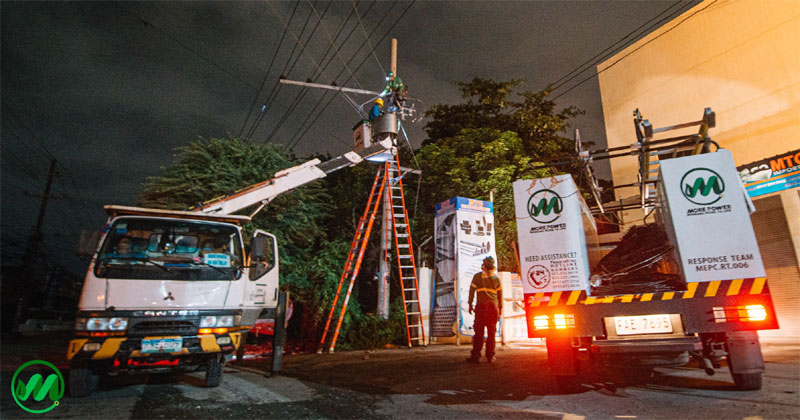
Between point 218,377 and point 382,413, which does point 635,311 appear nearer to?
point 382,413

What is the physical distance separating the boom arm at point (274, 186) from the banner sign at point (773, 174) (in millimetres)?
9460

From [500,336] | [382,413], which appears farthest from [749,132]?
[382,413]

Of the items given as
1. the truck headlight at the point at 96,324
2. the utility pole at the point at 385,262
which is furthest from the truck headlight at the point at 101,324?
the utility pole at the point at 385,262

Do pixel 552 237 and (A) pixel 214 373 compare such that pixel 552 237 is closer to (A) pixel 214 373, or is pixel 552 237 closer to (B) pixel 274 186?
(A) pixel 214 373

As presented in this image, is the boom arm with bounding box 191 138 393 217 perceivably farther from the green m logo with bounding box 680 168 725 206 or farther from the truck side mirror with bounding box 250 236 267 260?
the green m logo with bounding box 680 168 725 206

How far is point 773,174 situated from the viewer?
9.22 metres

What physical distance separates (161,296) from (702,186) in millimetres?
6159

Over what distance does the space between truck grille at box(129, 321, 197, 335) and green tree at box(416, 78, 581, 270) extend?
955 centimetres

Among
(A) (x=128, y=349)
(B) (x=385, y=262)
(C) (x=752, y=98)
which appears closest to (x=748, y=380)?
(A) (x=128, y=349)

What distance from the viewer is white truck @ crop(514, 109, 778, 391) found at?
3.72m

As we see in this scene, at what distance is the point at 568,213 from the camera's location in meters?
4.48

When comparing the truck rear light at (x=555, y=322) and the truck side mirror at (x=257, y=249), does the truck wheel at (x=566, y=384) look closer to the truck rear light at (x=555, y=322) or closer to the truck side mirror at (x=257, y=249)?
the truck rear light at (x=555, y=322)

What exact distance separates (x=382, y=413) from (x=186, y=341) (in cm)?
261

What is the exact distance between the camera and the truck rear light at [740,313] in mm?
3584
